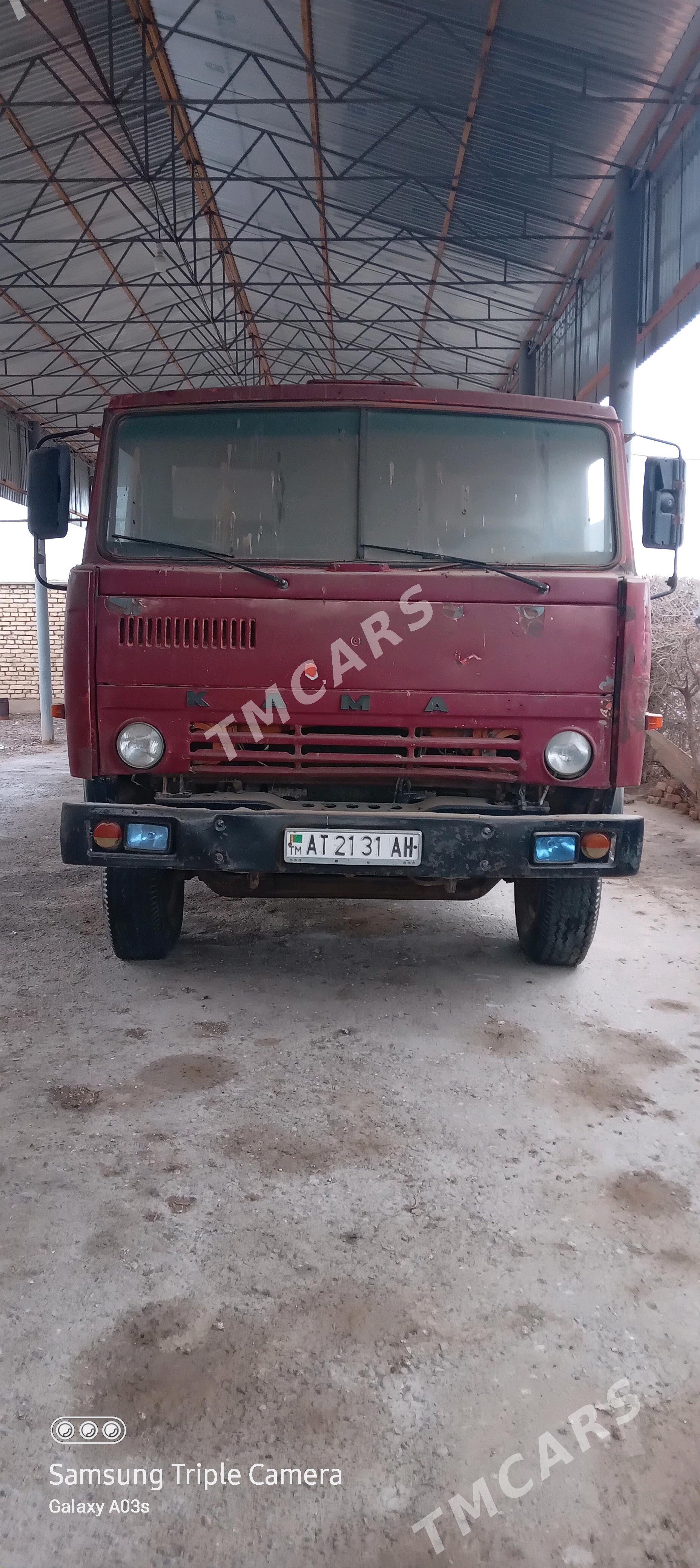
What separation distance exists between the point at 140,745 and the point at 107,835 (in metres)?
0.35

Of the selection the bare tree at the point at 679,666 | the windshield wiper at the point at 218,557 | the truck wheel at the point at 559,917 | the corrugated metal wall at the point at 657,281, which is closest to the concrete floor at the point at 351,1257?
the truck wheel at the point at 559,917

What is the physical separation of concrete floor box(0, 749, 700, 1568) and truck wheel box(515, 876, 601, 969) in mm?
129

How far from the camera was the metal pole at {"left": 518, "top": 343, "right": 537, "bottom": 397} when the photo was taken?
518 inches

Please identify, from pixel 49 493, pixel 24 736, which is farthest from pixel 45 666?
pixel 49 493

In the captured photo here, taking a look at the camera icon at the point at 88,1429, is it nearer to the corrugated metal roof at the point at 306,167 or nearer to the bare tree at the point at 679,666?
the bare tree at the point at 679,666

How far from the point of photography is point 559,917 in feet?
13.6

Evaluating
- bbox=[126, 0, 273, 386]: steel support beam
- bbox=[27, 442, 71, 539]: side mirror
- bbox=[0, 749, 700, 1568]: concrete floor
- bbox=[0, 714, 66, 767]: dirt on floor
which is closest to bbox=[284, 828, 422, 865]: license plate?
bbox=[0, 749, 700, 1568]: concrete floor

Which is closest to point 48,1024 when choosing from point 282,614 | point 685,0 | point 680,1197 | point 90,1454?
point 282,614

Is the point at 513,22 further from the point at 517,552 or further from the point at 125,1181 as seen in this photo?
the point at 125,1181

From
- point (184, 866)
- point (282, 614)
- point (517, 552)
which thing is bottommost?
point (184, 866)

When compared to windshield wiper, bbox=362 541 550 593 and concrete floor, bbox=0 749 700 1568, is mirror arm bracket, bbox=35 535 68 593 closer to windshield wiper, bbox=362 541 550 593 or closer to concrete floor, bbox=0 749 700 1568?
windshield wiper, bbox=362 541 550 593

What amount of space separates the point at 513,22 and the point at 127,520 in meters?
5.89

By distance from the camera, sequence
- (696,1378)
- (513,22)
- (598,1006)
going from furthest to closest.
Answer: (513,22) < (598,1006) < (696,1378)

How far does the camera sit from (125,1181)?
2.59 meters
